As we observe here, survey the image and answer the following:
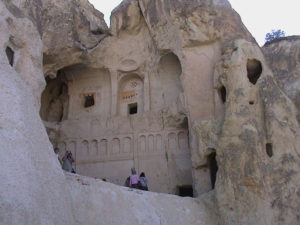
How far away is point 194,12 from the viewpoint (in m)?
12.4

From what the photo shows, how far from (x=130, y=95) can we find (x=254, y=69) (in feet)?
15.8

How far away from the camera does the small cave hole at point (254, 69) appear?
1136cm

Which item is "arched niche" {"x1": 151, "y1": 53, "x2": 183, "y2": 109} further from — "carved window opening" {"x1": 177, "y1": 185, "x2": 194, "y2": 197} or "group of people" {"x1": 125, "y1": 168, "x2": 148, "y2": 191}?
"group of people" {"x1": 125, "y1": 168, "x2": 148, "y2": 191}

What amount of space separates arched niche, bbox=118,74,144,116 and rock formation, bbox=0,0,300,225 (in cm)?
4

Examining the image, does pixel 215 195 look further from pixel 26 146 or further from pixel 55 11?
pixel 55 11

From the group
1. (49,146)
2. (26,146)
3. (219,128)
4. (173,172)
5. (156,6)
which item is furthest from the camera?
(156,6)

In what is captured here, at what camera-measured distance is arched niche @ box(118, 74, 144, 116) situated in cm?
1417

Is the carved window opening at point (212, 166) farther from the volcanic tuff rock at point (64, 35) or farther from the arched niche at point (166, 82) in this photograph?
the volcanic tuff rock at point (64, 35)

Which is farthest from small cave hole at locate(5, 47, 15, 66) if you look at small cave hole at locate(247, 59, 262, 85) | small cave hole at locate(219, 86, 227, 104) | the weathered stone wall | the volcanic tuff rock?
small cave hole at locate(247, 59, 262, 85)

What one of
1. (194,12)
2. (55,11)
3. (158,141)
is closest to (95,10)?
(55,11)

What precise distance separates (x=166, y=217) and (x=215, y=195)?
1568mm

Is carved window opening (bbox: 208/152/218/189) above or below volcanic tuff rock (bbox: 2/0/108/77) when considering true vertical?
below

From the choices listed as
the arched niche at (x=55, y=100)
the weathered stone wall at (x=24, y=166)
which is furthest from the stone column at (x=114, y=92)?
the weathered stone wall at (x=24, y=166)

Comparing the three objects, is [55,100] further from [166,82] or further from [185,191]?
[185,191]
